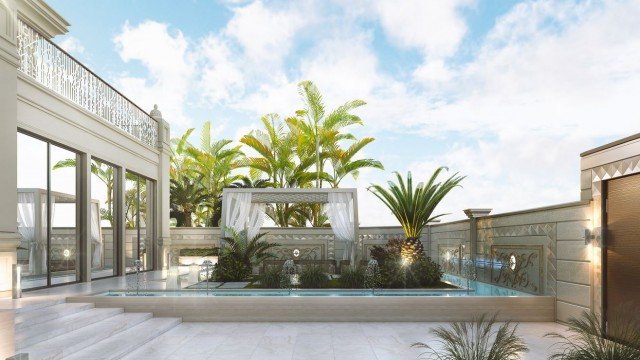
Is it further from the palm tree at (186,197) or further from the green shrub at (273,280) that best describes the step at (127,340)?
the palm tree at (186,197)

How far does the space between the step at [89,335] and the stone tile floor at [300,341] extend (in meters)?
0.55

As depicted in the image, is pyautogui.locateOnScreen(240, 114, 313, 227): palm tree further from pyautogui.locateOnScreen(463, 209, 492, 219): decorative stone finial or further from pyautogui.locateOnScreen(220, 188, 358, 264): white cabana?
pyautogui.locateOnScreen(463, 209, 492, 219): decorative stone finial

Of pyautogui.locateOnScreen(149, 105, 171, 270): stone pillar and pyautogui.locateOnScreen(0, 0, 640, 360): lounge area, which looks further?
pyautogui.locateOnScreen(149, 105, 171, 270): stone pillar

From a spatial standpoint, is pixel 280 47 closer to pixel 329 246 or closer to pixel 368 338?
pixel 329 246

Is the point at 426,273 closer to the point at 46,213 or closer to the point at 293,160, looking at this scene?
the point at 46,213

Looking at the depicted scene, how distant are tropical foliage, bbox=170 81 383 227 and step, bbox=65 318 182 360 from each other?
30.8ft

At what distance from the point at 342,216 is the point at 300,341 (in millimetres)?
6668

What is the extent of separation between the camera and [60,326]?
670 cm

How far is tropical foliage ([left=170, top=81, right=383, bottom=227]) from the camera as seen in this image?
56.5 feet

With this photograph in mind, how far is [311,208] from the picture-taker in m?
17.2

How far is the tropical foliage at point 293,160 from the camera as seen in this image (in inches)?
678

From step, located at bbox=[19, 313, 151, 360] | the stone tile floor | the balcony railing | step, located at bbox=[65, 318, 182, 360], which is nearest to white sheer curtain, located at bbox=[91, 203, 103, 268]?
the balcony railing

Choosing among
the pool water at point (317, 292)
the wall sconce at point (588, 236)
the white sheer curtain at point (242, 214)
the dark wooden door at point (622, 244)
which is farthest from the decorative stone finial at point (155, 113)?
Result: the dark wooden door at point (622, 244)

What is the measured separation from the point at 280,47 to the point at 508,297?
13.8 m
